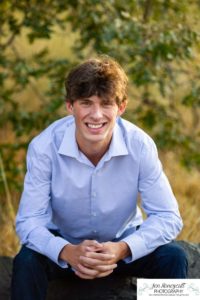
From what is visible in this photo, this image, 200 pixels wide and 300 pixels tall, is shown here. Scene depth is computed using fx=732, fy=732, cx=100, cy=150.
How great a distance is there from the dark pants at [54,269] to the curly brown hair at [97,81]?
679 millimetres

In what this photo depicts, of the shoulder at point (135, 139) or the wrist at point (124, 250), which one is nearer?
the wrist at point (124, 250)

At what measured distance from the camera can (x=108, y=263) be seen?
2.99 meters

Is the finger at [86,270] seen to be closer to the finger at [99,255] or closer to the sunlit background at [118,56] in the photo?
the finger at [99,255]

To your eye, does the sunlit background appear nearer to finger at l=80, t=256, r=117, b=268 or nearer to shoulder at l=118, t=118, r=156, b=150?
shoulder at l=118, t=118, r=156, b=150

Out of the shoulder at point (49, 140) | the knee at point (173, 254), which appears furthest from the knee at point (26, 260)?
the knee at point (173, 254)

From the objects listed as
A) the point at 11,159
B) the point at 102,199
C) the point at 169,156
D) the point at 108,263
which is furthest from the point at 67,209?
the point at 169,156

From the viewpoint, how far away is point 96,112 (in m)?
3.01

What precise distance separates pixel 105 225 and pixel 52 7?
89.9 inches

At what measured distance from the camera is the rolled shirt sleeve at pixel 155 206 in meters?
3.14

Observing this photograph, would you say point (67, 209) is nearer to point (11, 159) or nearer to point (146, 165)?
point (146, 165)

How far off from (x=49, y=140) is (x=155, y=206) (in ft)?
1.81

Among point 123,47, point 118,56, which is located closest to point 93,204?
point 123,47

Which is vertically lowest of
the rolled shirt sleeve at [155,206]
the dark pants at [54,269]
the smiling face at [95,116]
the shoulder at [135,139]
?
the dark pants at [54,269]

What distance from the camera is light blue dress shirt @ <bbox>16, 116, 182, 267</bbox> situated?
3.17 m
